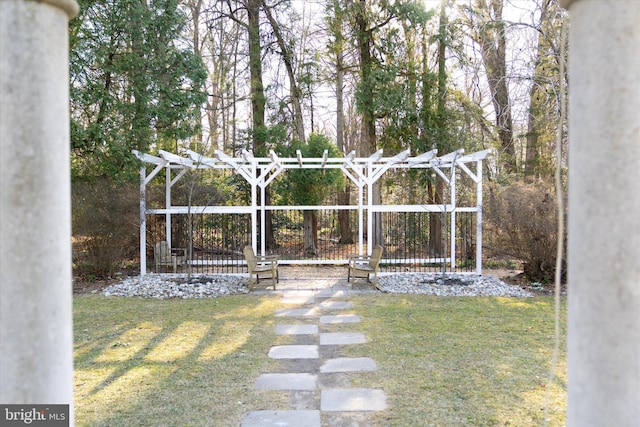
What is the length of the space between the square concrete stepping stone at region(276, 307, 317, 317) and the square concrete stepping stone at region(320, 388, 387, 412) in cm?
317

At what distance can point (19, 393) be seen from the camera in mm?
1199

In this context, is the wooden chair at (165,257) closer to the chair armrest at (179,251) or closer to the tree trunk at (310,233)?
the chair armrest at (179,251)

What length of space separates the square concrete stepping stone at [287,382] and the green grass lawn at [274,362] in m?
0.11

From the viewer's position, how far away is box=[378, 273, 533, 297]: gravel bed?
8.89 meters

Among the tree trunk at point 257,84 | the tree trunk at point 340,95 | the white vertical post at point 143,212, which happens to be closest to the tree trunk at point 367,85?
the tree trunk at point 340,95

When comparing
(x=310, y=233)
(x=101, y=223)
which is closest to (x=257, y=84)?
(x=310, y=233)

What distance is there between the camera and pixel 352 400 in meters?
3.71

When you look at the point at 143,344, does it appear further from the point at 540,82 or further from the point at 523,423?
the point at 540,82

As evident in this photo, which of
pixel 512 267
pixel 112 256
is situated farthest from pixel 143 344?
pixel 512 267

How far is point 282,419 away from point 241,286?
6.33m

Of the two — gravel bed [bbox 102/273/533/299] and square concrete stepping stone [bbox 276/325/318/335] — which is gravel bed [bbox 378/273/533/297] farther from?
square concrete stepping stone [bbox 276/325/318/335]

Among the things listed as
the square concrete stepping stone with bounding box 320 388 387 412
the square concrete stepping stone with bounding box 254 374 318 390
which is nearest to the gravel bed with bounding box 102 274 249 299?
the square concrete stepping stone with bounding box 254 374 318 390

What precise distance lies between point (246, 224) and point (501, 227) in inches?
Answer: 314

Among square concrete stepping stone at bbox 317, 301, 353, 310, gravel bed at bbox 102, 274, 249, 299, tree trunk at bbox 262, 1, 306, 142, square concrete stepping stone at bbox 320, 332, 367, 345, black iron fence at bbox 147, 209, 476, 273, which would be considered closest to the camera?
square concrete stepping stone at bbox 320, 332, 367, 345
